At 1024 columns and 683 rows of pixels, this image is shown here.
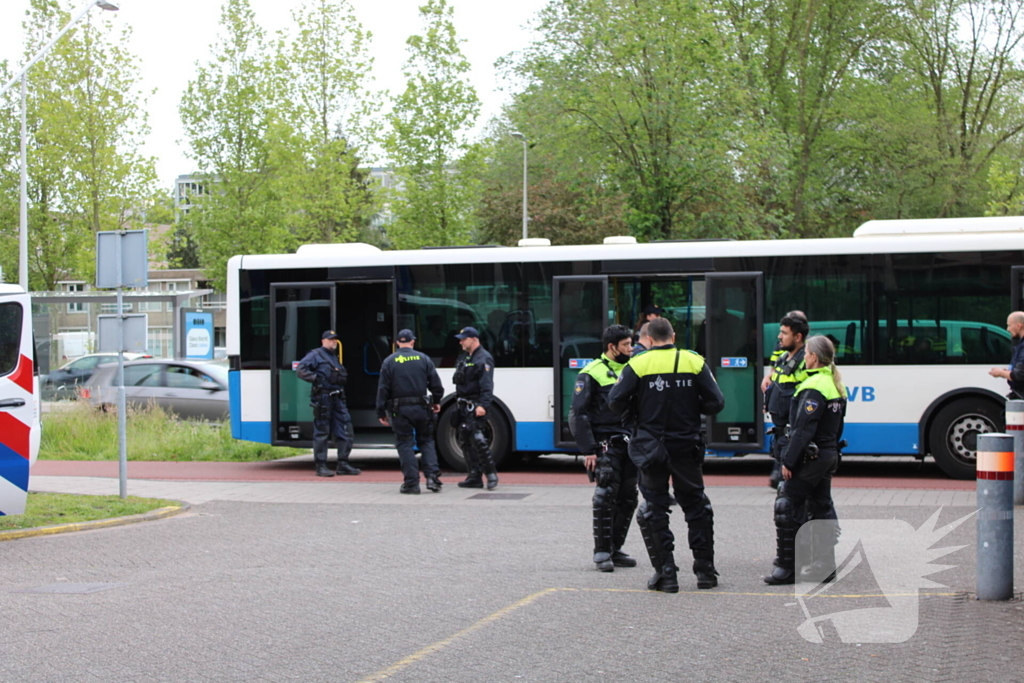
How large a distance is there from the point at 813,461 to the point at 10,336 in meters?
7.01

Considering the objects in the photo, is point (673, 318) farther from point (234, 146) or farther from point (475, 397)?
point (234, 146)

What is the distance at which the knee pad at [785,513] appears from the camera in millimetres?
7914

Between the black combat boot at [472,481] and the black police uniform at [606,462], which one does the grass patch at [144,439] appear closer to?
the black combat boot at [472,481]

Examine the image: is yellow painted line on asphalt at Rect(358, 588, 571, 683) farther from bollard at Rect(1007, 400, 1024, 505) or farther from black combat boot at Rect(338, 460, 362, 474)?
black combat boot at Rect(338, 460, 362, 474)

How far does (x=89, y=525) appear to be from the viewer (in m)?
11.4

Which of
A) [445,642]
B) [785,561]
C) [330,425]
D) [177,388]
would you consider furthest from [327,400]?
[445,642]

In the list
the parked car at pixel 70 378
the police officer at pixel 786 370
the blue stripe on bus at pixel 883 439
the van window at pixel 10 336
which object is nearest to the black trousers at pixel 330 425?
the van window at pixel 10 336

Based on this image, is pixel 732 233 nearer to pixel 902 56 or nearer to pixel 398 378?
pixel 902 56

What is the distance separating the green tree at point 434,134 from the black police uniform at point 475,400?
1779 cm

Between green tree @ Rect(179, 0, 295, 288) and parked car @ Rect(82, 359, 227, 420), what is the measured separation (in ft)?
43.9

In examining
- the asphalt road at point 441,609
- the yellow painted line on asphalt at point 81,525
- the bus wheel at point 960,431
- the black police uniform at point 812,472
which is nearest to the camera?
the asphalt road at point 441,609

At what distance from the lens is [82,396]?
20672 millimetres

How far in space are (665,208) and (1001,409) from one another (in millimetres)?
12614

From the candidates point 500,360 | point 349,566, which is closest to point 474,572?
point 349,566
